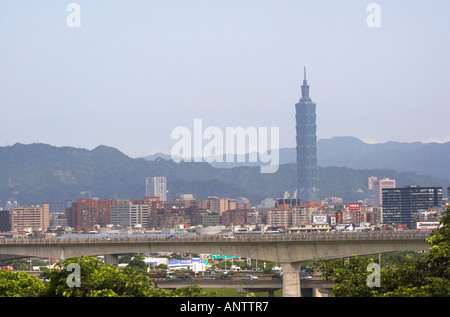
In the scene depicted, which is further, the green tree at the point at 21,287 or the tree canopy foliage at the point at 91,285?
the green tree at the point at 21,287

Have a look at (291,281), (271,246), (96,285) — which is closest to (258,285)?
(271,246)

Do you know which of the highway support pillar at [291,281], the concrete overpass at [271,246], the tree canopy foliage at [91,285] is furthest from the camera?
the highway support pillar at [291,281]

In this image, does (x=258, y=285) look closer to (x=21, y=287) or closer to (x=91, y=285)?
(x=21, y=287)

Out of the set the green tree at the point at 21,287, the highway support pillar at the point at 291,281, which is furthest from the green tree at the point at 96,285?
the highway support pillar at the point at 291,281

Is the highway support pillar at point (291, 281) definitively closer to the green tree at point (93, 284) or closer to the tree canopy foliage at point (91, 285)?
the tree canopy foliage at point (91, 285)

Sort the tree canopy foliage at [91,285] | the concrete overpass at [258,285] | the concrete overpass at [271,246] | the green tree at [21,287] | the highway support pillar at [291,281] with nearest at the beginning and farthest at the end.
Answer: the tree canopy foliage at [91,285] → the green tree at [21,287] → the concrete overpass at [271,246] → the highway support pillar at [291,281] → the concrete overpass at [258,285]

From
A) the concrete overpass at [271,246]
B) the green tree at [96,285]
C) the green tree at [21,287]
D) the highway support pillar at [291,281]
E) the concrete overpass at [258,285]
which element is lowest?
the concrete overpass at [258,285]

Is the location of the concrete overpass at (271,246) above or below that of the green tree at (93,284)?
below
